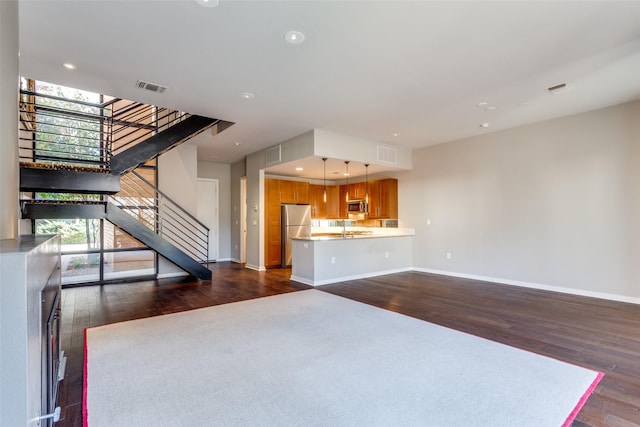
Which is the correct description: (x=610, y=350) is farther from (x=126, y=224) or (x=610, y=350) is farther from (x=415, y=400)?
(x=126, y=224)

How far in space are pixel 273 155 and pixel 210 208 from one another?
308 cm

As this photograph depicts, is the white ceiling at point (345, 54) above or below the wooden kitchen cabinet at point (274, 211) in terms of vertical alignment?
above

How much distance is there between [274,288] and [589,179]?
5.39m

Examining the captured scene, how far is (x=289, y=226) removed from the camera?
25.9 feet

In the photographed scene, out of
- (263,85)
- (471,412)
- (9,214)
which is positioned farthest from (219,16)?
(471,412)

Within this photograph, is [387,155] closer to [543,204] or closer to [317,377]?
[543,204]

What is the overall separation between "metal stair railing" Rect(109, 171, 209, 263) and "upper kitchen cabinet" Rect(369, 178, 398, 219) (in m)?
4.14

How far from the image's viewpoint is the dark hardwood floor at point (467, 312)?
223 centimetres

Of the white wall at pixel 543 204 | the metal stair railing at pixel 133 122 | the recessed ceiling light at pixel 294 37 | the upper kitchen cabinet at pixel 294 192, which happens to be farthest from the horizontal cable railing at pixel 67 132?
the white wall at pixel 543 204

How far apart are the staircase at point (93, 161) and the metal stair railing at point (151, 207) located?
0.06ft

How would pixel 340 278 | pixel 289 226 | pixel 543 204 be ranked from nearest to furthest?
pixel 543 204
pixel 340 278
pixel 289 226

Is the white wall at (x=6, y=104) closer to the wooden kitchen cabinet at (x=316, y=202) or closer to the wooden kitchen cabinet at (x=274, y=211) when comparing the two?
the wooden kitchen cabinet at (x=274, y=211)

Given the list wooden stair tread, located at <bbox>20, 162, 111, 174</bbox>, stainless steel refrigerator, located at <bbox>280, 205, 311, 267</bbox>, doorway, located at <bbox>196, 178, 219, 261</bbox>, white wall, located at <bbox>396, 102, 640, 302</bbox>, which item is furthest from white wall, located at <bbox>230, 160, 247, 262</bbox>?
white wall, located at <bbox>396, 102, 640, 302</bbox>

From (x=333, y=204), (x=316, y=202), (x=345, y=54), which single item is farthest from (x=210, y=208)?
(x=345, y=54)
